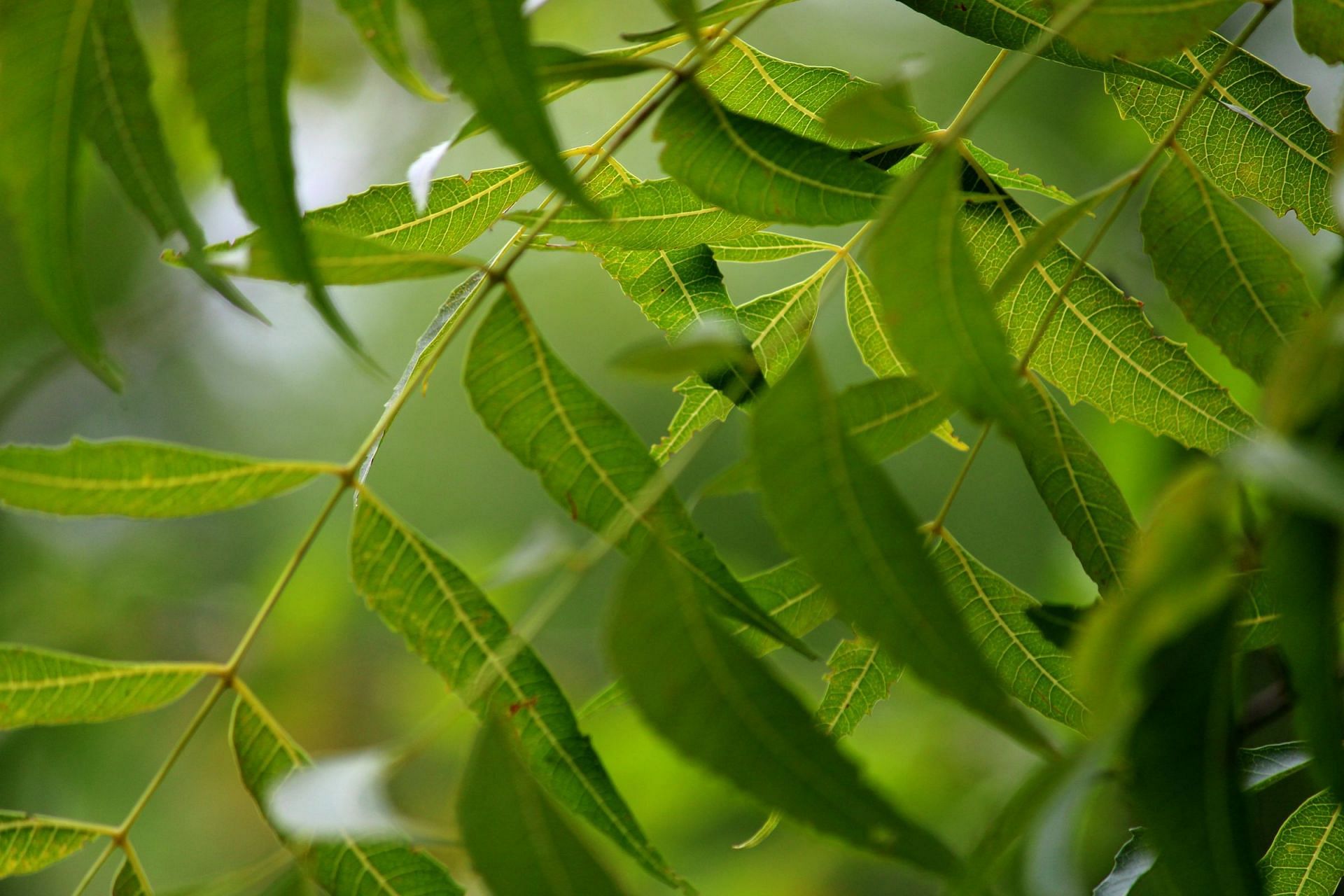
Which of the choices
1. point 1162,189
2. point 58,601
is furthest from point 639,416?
point 1162,189

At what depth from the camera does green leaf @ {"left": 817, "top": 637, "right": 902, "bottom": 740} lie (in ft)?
1.64

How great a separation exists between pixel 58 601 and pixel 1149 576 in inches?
104

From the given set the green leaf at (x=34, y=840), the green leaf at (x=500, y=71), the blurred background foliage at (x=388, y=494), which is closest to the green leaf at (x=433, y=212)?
the green leaf at (x=500, y=71)

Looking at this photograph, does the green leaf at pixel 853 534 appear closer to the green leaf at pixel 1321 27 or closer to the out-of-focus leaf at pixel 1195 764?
the out-of-focus leaf at pixel 1195 764

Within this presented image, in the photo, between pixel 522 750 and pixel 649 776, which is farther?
pixel 649 776

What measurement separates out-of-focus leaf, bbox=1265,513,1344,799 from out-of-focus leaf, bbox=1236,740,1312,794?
207 millimetres

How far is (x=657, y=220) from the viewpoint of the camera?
1.48 ft

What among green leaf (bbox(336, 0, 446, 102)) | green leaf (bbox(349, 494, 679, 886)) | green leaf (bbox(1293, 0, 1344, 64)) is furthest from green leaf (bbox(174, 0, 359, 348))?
green leaf (bbox(1293, 0, 1344, 64))

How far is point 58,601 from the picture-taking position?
2.40 metres

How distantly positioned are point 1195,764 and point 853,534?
0.10 metres

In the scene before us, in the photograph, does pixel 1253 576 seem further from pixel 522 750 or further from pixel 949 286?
pixel 522 750

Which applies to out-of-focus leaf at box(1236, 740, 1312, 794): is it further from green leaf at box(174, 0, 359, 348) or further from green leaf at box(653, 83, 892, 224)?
green leaf at box(174, 0, 359, 348)

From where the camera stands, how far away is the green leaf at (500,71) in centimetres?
31

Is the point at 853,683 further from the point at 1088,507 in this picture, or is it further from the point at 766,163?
the point at 766,163
